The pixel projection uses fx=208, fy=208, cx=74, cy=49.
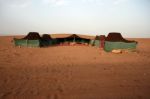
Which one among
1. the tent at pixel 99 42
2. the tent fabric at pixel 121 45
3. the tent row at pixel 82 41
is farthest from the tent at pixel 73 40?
the tent fabric at pixel 121 45

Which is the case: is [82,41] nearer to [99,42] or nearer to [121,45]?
[99,42]

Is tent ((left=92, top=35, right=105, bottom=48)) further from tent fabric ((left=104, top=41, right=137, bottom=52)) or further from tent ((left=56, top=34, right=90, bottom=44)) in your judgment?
tent fabric ((left=104, top=41, right=137, bottom=52))

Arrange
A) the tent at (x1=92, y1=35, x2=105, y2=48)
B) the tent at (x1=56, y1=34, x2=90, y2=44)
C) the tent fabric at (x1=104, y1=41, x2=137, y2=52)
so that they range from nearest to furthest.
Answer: the tent fabric at (x1=104, y1=41, x2=137, y2=52), the tent at (x1=92, y1=35, x2=105, y2=48), the tent at (x1=56, y1=34, x2=90, y2=44)

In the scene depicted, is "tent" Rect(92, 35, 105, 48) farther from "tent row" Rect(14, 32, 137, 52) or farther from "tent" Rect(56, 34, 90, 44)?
"tent" Rect(56, 34, 90, 44)

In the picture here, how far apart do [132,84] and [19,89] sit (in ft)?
13.0

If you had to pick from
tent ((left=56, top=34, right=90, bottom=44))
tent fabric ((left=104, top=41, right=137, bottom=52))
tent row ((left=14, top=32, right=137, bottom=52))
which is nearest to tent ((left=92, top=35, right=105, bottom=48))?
tent row ((left=14, top=32, right=137, bottom=52))

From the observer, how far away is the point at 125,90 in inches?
262

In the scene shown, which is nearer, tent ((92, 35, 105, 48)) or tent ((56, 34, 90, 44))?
tent ((92, 35, 105, 48))

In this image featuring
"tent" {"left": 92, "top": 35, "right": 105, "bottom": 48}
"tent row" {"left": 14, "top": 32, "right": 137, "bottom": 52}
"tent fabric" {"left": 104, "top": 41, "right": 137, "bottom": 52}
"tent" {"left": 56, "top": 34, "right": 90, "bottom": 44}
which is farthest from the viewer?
"tent" {"left": 56, "top": 34, "right": 90, "bottom": 44}

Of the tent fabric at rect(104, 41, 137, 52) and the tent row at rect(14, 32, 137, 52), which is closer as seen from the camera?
the tent fabric at rect(104, 41, 137, 52)

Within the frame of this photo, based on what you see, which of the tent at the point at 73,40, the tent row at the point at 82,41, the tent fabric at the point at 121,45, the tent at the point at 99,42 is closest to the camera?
the tent fabric at the point at 121,45

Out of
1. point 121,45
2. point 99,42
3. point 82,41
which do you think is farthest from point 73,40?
point 121,45

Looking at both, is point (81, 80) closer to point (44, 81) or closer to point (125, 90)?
point (44, 81)

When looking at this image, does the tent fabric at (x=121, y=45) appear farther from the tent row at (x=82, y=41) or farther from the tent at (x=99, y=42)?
the tent at (x=99, y=42)
